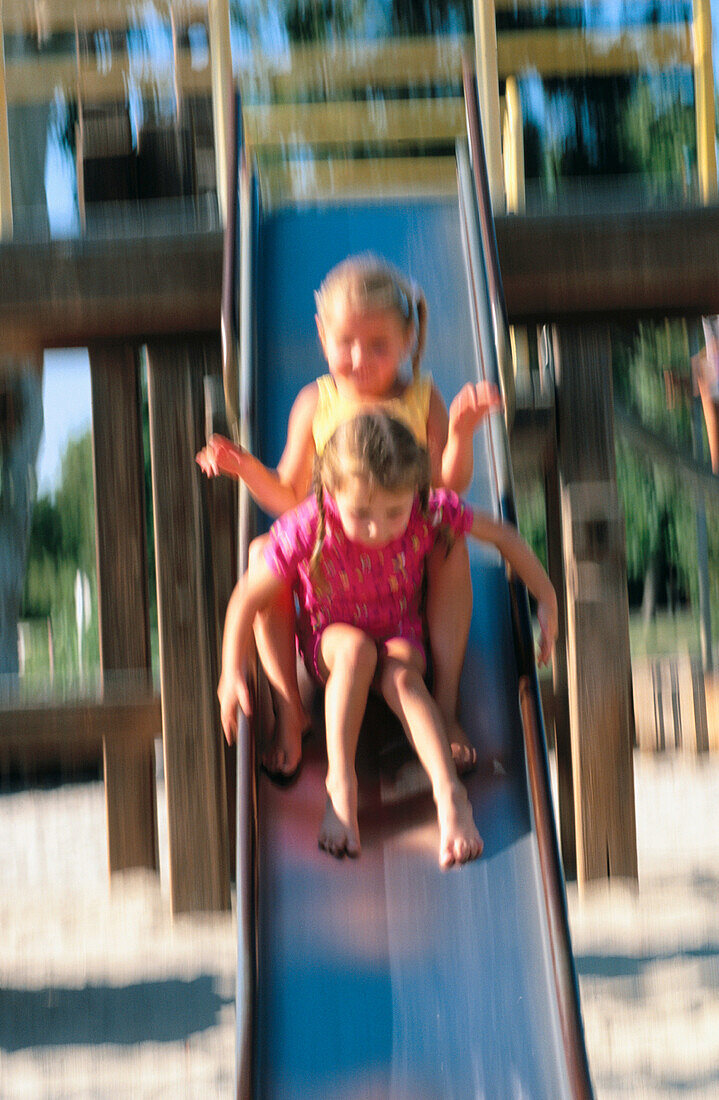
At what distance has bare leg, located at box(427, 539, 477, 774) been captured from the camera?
261 centimetres

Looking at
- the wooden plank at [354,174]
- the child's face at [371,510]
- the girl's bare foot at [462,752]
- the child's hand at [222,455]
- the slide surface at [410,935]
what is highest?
the wooden plank at [354,174]

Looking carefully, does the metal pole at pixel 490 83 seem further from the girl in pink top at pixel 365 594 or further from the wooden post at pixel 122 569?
the girl in pink top at pixel 365 594

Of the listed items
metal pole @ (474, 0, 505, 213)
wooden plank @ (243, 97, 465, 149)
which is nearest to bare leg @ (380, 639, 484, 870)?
metal pole @ (474, 0, 505, 213)

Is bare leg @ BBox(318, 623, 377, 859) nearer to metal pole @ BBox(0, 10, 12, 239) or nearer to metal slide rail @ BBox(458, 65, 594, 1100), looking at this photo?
metal slide rail @ BBox(458, 65, 594, 1100)

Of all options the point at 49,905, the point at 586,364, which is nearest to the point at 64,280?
the point at 586,364

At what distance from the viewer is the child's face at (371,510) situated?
2398 mm

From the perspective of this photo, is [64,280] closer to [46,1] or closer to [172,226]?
[172,226]

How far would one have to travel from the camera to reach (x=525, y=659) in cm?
263

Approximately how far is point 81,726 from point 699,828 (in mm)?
3030

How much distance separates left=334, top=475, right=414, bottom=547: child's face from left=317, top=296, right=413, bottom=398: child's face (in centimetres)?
47

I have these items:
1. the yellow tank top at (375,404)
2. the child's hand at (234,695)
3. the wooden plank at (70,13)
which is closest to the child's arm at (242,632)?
the child's hand at (234,695)

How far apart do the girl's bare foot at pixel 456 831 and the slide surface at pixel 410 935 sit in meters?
0.03

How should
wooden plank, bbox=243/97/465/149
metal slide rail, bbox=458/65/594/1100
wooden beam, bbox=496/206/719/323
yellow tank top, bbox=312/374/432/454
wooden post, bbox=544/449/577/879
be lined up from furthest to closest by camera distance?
wooden plank, bbox=243/97/465/149
wooden post, bbox=544/449/577/879
wooden beam, bbox=496/206/719/323
yellow tank top, bbox=312/374/432/454
metal slide rail, bbox=458/65/594/1100

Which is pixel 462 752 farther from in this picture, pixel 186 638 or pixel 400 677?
pixel 186 638
